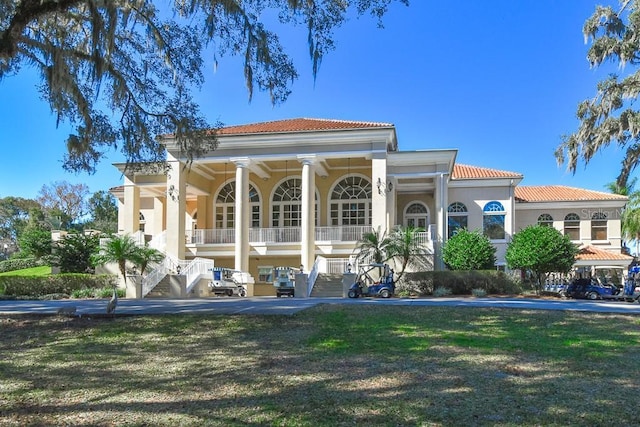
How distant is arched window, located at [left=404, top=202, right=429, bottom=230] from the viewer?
1284 inches

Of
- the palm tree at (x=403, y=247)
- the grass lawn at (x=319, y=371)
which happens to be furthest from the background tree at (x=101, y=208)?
the grass lawn at (x=319, y=371)

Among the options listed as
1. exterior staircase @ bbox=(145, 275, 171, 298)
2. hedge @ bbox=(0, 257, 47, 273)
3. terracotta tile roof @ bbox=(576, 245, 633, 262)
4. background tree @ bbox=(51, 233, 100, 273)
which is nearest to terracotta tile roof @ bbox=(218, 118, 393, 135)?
exterior staircase @ bbox=(145, 275, 171, 298)

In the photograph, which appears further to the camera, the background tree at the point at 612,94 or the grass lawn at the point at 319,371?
the background tree at the point at 612,94

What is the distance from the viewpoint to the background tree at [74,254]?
89.1ft

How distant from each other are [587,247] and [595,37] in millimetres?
15890

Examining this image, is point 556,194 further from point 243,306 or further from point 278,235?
point 243,306

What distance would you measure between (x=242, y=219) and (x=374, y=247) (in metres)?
6.98

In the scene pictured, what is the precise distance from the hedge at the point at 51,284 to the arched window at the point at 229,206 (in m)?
8.85

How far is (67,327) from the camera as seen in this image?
35.2 feet

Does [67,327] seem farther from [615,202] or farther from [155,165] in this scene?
[615,202]

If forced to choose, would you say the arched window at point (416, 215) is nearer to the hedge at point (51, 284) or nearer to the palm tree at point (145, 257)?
the palm tree at point (145, 257)

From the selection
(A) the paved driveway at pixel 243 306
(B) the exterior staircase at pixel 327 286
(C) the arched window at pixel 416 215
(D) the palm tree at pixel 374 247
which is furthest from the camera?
(C) the arched window at pixel 416 215

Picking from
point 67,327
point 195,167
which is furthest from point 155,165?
point 195,167

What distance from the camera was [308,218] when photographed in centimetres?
2642
